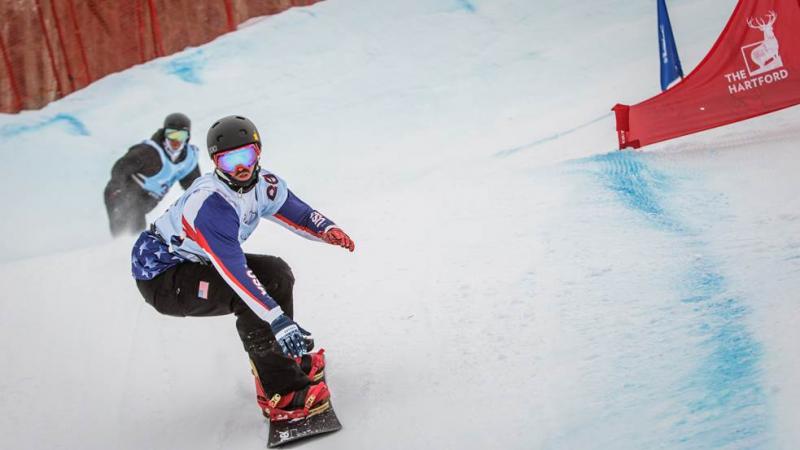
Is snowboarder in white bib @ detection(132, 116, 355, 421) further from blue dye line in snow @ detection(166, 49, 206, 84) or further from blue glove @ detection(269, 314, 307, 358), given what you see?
blue dye line in snow @ detection(166, 49, 206, 84)

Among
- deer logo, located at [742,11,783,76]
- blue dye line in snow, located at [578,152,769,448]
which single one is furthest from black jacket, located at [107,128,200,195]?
deer logo, located at [742,11,783,76]

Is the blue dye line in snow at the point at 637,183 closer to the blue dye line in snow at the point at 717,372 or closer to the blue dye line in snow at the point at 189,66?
the blue dye line in snow at the point at 717,372

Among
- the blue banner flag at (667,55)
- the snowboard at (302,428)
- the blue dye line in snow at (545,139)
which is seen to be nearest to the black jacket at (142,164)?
the blue dye line in snow at (545,139)

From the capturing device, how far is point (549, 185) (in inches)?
191

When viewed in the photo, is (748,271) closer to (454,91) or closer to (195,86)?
(454,91)

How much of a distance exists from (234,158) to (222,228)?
0.25m

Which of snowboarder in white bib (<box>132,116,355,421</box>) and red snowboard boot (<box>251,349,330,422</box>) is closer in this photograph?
snowboarder in white bib (<box>132,116,355,421</box>)

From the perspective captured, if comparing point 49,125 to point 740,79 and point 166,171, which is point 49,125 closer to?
point 166,171

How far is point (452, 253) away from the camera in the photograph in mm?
4195

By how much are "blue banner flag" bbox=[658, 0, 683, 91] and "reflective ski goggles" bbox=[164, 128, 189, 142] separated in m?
3.55

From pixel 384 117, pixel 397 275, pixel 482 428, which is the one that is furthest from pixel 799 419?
pixel 384 117

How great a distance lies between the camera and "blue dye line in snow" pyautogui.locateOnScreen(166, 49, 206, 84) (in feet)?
25.9

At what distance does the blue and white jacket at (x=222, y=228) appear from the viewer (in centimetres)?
265

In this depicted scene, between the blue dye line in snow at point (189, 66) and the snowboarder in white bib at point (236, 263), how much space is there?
528cm
